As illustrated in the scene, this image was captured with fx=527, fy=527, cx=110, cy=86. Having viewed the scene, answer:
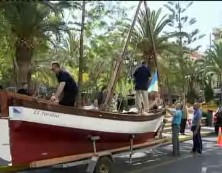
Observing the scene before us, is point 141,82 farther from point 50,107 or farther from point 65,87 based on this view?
point 50,107

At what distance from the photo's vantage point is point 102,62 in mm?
46531

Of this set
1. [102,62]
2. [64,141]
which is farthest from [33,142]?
[102,62]

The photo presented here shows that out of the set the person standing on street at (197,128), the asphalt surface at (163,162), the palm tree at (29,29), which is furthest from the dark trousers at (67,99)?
the palm tree at (29,29)

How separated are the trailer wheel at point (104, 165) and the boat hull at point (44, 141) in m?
0.36

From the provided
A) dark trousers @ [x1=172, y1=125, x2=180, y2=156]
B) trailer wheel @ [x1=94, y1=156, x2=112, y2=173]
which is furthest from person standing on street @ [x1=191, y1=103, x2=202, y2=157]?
trailer wheel @ [x1=94, y1=156, x2=112, y2=173]

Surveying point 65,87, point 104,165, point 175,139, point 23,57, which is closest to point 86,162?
point 104,165

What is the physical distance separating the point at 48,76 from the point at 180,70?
1678 cm

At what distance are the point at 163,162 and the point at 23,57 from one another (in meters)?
12.9

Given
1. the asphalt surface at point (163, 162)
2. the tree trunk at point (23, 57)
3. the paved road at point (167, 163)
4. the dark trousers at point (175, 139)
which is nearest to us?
the asphalt surface at point (163, 162)

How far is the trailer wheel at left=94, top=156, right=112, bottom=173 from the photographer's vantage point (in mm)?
11724

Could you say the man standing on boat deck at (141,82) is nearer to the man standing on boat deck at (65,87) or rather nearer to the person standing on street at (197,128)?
the person standing on street at (197,128)

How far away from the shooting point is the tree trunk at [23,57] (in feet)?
83.5

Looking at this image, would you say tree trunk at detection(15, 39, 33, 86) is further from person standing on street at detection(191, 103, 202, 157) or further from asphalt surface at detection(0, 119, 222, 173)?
person standing on street at detection(191, 103, 202, 157)

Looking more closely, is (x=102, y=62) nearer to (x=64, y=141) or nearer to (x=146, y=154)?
(x=146, y=154)
